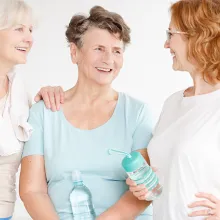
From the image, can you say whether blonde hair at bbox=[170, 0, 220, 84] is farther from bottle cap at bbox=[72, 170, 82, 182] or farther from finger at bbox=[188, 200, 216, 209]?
bottle cap at bbox=[72, 170, 82, 182]

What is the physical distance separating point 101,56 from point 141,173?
0.57 m

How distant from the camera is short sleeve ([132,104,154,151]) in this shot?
2049 mm

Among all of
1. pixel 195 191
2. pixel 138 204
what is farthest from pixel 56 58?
pixel 195 191

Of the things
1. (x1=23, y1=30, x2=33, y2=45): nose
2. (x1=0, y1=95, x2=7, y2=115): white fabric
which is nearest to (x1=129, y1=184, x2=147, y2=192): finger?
(x1=0, y1=95, x2=7, y2=115): white fabric

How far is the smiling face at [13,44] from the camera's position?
209 cm

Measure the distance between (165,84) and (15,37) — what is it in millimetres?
2354

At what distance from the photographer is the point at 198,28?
1.73m

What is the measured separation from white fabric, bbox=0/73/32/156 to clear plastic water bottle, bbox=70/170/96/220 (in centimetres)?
27

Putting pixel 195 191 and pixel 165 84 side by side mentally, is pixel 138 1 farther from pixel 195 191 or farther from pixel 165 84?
pixel 195 191

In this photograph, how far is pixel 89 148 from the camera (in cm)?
206

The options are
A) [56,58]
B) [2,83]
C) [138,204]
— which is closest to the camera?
[138,204]

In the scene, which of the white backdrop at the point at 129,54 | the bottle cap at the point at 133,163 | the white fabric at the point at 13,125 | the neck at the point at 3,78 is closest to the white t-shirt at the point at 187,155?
the bottle cap at the point at 133,163

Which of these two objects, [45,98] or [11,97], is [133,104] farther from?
[11,97]

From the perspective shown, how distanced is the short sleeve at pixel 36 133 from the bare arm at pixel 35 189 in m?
0.02
